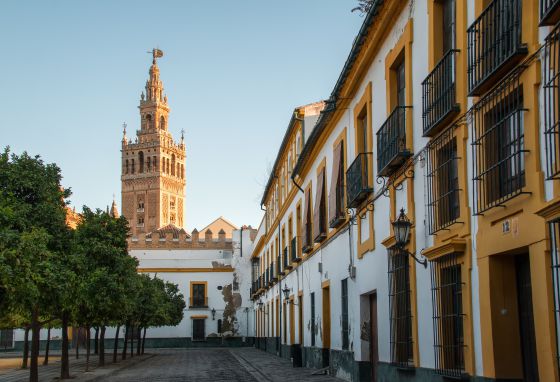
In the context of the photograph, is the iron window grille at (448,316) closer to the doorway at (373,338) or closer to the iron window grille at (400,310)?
the iron window grille at (400,310)

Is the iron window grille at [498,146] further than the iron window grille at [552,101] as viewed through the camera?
Yes

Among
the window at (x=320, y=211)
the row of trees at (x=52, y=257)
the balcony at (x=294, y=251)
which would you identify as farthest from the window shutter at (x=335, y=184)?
the balcony at (x=294, y=251)

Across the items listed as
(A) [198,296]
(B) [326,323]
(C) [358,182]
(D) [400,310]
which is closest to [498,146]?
(D) [400,310]

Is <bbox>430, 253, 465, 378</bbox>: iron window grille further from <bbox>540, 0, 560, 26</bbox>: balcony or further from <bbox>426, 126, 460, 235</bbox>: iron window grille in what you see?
<bbox>540, 0, 560, 26</bbox>: balcony

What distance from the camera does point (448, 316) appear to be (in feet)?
28.6

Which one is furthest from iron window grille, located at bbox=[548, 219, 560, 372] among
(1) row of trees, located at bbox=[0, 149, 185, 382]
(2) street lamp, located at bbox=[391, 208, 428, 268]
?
(1) row of trees, located at bbox=[0, 149, 185, 382]

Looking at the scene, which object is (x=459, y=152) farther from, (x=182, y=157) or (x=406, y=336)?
(x=182, y=157)

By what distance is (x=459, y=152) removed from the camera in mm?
8445

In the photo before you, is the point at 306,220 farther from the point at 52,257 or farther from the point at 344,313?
the point at 52,257

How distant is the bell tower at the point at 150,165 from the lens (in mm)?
112500

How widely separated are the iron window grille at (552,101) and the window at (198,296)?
50.6 metres

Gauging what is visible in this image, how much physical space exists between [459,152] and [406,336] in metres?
3.43

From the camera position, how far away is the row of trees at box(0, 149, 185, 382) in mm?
12781

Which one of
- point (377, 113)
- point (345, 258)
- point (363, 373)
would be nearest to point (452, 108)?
point (377, 113)
